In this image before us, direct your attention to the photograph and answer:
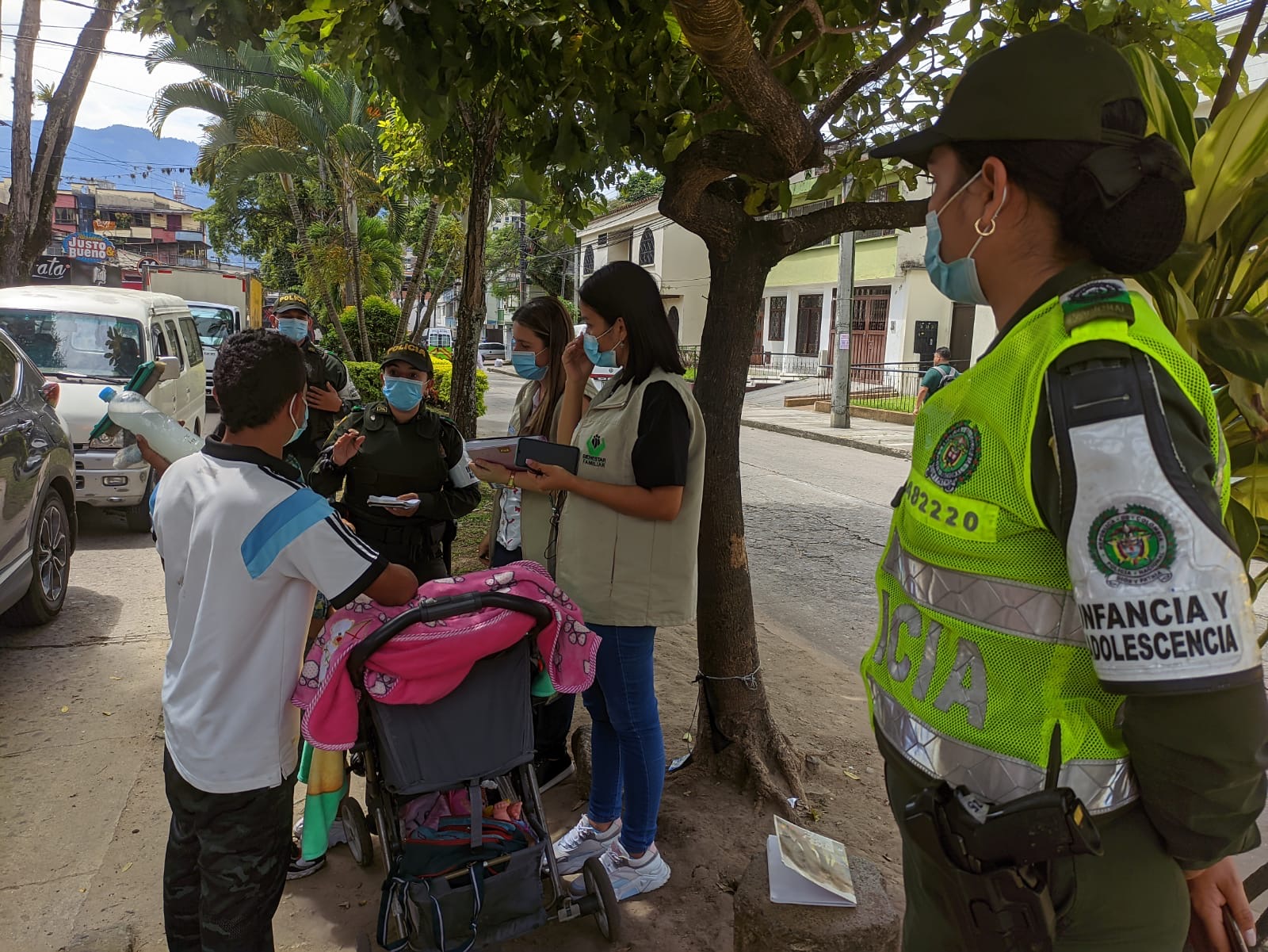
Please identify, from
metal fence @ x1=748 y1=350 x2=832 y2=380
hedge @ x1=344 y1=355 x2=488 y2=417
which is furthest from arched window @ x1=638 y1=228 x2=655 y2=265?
hedge @ x1=344 y1=355 x2=488 y2=417

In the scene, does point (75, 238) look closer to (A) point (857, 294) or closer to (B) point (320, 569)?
(A) point (857, 294)

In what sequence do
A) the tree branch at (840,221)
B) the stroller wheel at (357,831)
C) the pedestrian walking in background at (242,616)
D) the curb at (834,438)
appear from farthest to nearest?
the curb at (834,438), the tree branch at (840,221), the stroller wheel at (357,831), the pedestrian walking in background at (242,616)

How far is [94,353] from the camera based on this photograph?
764 cm

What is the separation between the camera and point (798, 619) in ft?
20.9

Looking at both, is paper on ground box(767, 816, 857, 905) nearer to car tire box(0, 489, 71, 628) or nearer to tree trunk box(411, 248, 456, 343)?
car tire box(0, 489, 71, 628)

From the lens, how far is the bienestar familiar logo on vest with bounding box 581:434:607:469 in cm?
274

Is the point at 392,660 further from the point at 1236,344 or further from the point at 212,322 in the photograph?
the point at 212,322

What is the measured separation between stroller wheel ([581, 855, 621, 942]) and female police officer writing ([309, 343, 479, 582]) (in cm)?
162

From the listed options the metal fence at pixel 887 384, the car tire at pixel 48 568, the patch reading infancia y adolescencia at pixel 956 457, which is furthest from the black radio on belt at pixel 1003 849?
the metal fence at pixel 887 384

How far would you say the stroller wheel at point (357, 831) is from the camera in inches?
110

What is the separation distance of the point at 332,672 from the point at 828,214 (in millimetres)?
2492

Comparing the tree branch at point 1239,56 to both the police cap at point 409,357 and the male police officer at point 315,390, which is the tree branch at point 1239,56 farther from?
the male police officer at point 315,390

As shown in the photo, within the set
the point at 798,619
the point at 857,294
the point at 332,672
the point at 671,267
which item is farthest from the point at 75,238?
the point at 332,672

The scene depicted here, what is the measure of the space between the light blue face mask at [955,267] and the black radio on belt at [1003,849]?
69 centimetres
